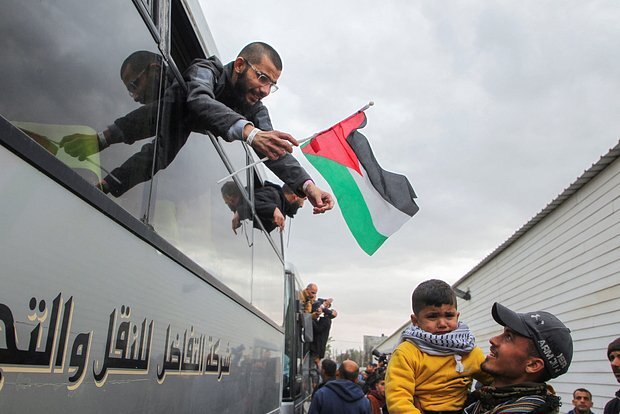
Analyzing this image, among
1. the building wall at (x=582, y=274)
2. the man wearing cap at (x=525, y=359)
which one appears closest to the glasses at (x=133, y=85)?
the man wearing cap at (x=525, y=359)

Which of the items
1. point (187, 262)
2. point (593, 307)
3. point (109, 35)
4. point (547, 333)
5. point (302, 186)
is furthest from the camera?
point (593, 307)

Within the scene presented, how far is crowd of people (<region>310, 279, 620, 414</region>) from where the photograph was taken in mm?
2107

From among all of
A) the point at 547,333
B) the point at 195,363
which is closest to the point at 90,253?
the point at 195,363

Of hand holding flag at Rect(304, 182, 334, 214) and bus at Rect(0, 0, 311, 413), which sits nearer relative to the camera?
bus at Rect(0, 0, 311, 413)

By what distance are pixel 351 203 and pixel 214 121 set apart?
5.67ft

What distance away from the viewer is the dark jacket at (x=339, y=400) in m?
5.43

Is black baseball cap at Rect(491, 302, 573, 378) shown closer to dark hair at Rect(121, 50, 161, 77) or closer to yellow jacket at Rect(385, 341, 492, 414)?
yellow jacket at Rect(385, 341, 492, 414)

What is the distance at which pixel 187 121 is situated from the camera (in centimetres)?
290

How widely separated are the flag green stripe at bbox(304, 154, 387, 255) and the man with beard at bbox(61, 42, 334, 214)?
0.61 metres

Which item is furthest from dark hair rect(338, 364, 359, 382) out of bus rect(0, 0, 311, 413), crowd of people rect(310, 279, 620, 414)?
crowd of people rect(310, 279, 620, 414)

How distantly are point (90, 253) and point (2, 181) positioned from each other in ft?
1.39

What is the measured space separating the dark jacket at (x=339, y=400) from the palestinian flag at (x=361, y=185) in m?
2.10

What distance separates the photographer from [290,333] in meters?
8.53

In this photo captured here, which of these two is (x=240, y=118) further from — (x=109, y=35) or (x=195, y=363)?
(x=195, y=363)
